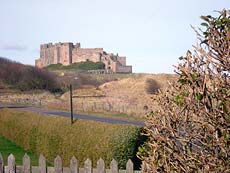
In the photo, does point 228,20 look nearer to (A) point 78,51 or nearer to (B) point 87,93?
(B) point 87,93

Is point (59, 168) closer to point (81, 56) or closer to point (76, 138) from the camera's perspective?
point (76, 138)

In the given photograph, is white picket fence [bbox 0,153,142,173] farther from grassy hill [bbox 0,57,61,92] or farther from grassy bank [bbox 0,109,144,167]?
grassy hill [bbox 0,57,61,92]

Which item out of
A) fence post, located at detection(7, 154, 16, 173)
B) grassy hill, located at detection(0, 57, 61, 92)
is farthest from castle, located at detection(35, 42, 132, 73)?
fence post, located at detection(7, 154, 16, 173)

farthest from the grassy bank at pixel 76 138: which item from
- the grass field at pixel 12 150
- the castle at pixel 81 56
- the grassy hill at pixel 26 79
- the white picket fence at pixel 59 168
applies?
the castle at pixel 81 56

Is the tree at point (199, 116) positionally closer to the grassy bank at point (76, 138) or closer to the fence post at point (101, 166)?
the fence post at point (101, 166)

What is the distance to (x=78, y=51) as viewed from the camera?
383ft

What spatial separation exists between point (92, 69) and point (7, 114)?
92.1m

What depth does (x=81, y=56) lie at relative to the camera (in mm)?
117125

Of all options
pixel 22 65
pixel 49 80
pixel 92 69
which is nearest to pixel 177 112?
pixel 49 80

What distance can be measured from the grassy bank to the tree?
6.48 meters

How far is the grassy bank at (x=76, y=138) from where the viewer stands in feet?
34.2

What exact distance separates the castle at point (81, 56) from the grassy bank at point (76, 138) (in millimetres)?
94545

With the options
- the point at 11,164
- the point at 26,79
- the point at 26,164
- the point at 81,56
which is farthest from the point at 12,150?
the point at 81,56

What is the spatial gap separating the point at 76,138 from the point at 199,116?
8.85 m
